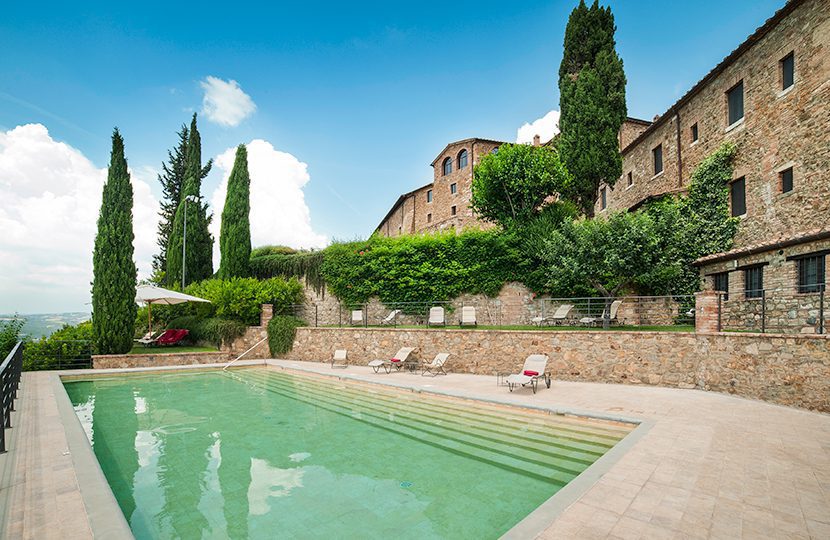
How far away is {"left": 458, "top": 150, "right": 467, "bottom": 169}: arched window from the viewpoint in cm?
3347

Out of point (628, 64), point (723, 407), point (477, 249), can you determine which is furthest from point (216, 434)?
point (628, 64)

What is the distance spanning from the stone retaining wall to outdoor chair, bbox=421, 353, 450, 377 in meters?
0.50

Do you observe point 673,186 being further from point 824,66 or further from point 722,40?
point 824,66

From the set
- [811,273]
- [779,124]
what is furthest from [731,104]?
[811,273]

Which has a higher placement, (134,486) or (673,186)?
(673,186)

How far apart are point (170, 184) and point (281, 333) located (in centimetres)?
2249

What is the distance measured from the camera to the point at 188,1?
13.4 meters

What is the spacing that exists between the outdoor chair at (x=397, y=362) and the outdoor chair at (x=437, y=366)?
783 millimetres

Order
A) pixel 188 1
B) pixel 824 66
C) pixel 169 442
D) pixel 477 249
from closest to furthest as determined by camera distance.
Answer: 1. pixel 169 442
2. pixel 824 66
3. pixel 188 1
4. pixel 477 249

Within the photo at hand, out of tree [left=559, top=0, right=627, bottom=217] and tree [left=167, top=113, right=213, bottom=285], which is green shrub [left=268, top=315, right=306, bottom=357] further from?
tree [left=559, top=0, right=627, bottom=217]

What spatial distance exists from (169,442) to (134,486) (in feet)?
6.75

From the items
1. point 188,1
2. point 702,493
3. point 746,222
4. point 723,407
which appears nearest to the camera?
point 702,493

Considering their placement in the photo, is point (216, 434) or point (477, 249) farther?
point (477, 249)

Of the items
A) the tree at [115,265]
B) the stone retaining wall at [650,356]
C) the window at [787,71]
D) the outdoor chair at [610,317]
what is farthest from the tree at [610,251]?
the tree at [115,265]
